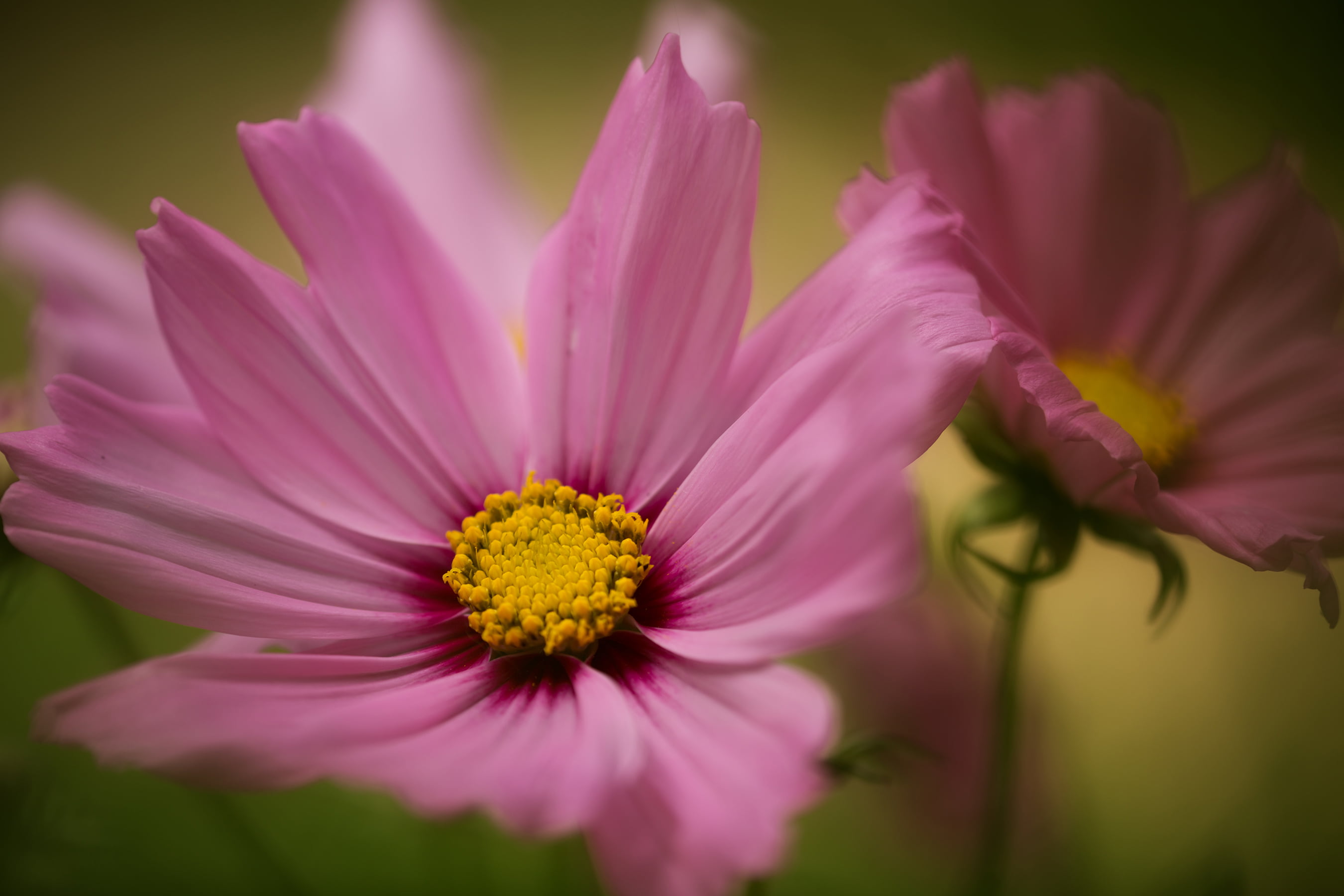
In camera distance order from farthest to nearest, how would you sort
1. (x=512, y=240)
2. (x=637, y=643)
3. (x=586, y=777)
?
1. (x=512, y=240)
2. (x=637, y=643)
3. (x=586, y=777)

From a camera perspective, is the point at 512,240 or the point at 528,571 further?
the point at 512,240

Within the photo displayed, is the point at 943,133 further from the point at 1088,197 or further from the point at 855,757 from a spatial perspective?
the point at 855,757

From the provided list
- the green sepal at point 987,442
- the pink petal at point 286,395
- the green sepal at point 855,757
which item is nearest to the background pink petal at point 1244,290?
the green sepal at point 987,442

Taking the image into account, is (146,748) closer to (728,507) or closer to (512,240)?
(728,507)

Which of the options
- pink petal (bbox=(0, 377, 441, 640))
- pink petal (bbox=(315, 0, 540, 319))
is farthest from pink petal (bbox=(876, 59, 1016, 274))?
pink petal (bbox=(315, 0, 540, 319))

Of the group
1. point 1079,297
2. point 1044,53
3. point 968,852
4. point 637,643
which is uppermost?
point 1044,53

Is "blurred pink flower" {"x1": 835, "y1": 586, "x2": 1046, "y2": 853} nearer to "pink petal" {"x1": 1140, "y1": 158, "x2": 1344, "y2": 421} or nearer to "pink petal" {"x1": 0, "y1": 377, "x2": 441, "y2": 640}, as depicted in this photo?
"pink petal" {"x1": 1140, "y1": 158, "x2": 1344, "y2": 421}

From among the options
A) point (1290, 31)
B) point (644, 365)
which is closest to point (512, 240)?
point (644, 365)
